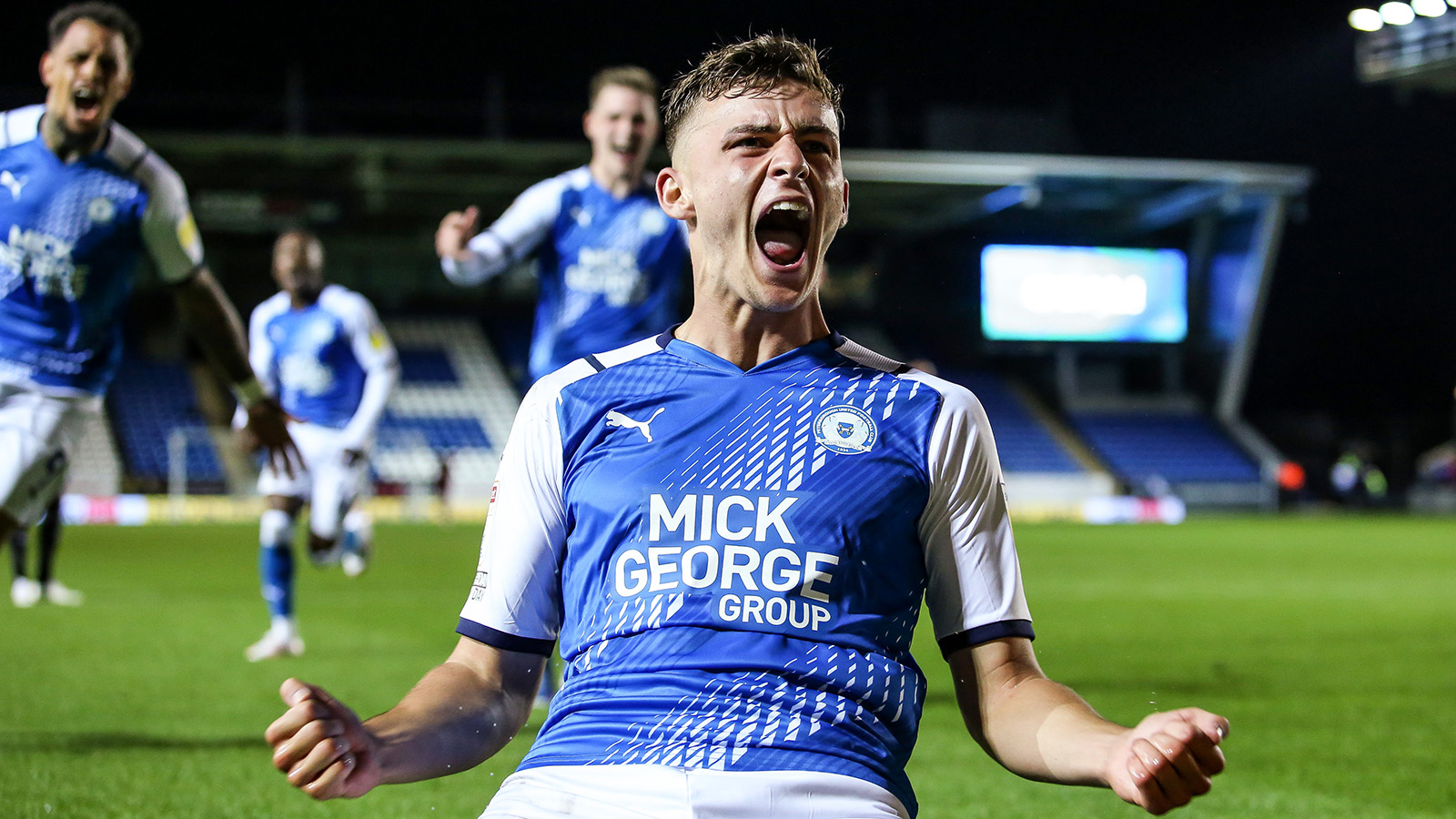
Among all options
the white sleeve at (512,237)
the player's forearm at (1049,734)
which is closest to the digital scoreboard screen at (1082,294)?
the white sleeve at (512,237)

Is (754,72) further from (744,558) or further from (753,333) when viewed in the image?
(744,558)

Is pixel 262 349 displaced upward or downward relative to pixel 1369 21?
downward

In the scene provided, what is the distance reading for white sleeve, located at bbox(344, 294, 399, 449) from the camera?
8.72m

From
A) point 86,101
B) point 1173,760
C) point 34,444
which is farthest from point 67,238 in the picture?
point 1173,760

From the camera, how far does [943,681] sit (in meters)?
7.17

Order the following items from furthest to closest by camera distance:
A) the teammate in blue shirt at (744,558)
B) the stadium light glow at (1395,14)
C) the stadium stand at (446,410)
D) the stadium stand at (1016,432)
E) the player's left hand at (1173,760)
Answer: the stadium stand at (1016,432) < the stadium stand at (446,410) < the stadium light glow at (1395,14) < the teammate in blue shirt at (744,558) < the player's left hand at (1173,760)

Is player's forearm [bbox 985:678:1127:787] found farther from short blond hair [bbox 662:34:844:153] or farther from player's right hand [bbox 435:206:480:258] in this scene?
player's right hand [bbox 435:206:480:258]

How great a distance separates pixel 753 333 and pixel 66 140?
3.25 meters

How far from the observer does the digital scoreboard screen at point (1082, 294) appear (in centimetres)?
3744

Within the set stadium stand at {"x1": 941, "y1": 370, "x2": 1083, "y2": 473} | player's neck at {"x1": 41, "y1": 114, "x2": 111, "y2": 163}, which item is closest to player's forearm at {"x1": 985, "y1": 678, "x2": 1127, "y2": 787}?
player's neck at {"x1": 41, "y1": 114, "x2": 111, "y2": 163}

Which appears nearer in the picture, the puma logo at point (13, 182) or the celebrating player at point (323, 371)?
the puma logo at point (13, 182)

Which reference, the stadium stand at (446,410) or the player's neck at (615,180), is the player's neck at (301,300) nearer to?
the player's neck at (615,180)

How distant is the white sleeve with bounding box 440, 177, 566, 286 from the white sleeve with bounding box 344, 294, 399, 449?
330 cm

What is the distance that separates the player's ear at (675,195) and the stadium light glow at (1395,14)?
32.4m
